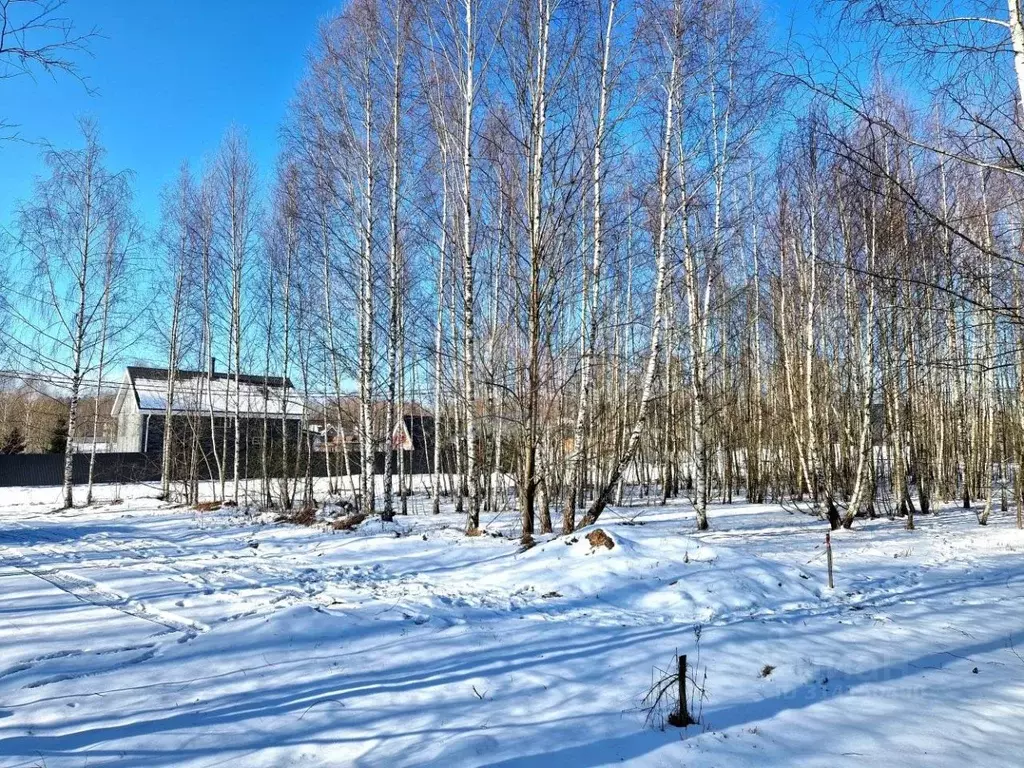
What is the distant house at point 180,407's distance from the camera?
25.3 m

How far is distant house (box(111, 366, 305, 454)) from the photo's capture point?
25.3 m

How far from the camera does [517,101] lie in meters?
9.96

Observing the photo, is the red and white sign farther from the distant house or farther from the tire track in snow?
the distant house

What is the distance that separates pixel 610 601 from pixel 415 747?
3858mm

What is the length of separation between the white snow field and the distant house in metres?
16.0

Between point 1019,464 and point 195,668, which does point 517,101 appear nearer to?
point 195,668

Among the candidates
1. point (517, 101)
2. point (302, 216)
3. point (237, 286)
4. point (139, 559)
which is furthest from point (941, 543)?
point (237, 286)

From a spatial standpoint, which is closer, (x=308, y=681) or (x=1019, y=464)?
(x=308, y=681)

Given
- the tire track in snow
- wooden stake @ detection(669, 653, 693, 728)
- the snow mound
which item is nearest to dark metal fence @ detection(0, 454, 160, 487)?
the tire track in snow

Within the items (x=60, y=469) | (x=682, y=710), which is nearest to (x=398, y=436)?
(x=682, y=710)

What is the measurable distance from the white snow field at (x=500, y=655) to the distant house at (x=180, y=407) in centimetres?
1597

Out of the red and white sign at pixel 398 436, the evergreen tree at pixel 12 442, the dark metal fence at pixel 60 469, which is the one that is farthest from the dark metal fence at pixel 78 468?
the red and white sign at pixel 398 436

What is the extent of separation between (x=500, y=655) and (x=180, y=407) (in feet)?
88.0

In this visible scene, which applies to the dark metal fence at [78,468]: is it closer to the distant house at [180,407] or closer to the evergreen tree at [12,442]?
the distant house at [180,407]
